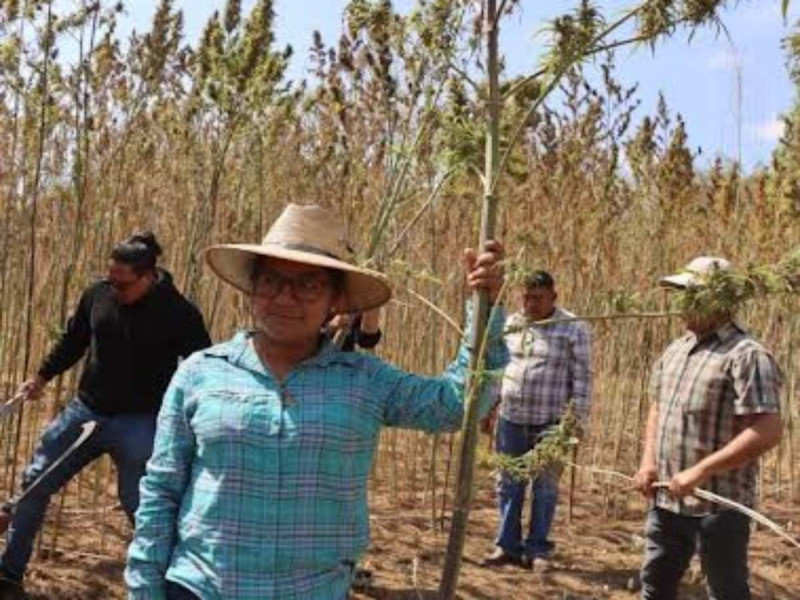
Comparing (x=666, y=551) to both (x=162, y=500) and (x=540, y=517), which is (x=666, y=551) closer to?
(x=540, y=517)

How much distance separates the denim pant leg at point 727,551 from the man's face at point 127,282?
196cm

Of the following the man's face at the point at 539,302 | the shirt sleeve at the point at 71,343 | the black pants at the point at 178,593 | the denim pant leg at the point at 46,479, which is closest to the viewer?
the black pants at the point at 178,593

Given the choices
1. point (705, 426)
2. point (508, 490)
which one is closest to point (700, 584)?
point (508, 490)

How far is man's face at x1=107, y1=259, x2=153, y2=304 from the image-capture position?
11.9ft

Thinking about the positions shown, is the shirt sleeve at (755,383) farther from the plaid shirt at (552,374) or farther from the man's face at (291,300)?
the plaid shirt at (552,374)

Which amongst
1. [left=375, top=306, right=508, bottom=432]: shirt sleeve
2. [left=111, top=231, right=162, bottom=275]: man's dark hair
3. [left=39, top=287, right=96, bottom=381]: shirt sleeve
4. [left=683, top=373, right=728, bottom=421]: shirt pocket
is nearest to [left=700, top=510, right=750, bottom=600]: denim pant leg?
[left=683, top=373, right=728, bottom=421]: shirt pocket

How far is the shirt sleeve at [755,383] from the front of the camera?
281 centimetres

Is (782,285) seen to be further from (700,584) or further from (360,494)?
(700,584)

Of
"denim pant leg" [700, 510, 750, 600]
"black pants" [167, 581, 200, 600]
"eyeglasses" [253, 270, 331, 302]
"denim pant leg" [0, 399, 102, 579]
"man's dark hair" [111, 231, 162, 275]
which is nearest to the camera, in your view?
"black pants" [167, 581, 200, 600]

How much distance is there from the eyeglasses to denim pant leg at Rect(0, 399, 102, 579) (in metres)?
2.11

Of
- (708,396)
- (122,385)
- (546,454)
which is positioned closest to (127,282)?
(122,385)

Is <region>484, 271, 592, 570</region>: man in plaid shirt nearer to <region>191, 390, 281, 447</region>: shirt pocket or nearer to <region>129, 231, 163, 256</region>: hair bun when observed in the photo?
<region>129, 231, 163, 256</region>: hair bun

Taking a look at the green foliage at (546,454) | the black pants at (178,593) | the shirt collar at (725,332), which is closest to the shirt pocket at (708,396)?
the shirt collar at (725,332)

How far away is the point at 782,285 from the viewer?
1.57m
